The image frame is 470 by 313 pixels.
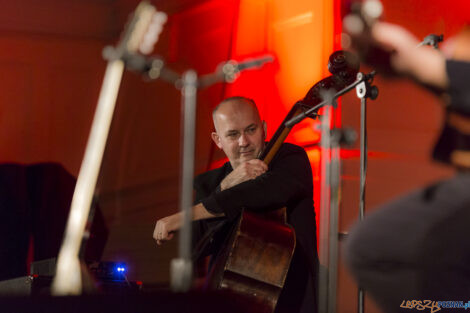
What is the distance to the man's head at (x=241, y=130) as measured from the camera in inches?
106

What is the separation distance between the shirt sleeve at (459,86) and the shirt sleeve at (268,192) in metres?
1.20

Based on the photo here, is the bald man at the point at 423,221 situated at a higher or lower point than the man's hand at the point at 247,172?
lower

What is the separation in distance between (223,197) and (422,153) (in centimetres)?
127

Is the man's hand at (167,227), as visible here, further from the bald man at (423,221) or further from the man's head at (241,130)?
the bald man at (423,221)

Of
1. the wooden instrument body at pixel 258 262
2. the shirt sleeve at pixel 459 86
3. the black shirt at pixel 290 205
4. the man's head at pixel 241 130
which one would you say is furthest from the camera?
the man's head at pixel 241 130

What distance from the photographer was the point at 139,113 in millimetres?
4262

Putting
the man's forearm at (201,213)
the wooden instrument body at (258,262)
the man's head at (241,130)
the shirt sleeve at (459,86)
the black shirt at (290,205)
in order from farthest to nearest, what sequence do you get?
the man's head at (241,130)
the man's forearm at (201,213)
the black shirt at (290,205)
the wooden instrument body at (258,262)
the shirt sleeve at (459,86)

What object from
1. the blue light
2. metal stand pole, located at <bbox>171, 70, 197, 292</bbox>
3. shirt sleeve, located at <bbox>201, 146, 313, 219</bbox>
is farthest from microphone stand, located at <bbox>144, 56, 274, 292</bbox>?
the blue light

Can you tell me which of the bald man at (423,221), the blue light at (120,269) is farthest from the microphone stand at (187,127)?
the blue light at (120,269)

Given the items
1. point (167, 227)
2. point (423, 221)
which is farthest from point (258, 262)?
point (423, 221)

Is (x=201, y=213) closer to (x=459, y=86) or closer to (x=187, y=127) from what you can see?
(x=187, y=127)

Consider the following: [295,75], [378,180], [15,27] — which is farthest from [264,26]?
[15,27]

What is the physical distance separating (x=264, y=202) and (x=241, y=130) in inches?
21.2

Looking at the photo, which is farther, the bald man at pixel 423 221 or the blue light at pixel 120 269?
the blue light at pixel 120 269
